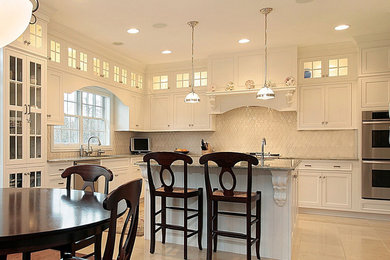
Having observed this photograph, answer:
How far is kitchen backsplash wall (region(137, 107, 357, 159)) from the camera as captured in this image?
539cm

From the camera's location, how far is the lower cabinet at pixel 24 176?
11.1 feet

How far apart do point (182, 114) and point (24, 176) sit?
3436mm

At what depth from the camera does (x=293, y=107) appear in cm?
534

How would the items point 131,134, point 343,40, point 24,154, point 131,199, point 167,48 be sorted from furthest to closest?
point 131,134
point 167,48
point 343,40
point 24,154
point 131,199

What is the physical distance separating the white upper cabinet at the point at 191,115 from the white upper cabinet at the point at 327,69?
1.90 meters

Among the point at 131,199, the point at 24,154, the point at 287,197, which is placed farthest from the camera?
the point at 24,154

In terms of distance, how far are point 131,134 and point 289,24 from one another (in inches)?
161

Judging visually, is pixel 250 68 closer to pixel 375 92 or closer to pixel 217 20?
pixel 217 20

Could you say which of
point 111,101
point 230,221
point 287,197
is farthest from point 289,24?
point 111,101

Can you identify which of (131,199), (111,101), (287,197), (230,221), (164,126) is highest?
(111,101)

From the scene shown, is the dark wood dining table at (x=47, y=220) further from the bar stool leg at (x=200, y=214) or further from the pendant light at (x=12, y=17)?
the bar stool leg at (x=200, y=214)

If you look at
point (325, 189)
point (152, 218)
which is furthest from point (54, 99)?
point (325, 189)

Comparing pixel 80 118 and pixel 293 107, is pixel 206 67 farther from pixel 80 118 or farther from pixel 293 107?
pixel 80 118

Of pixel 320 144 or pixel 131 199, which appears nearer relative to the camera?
pixel 131 199
